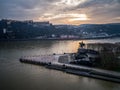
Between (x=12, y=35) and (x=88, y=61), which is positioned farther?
(x=12, y=35)

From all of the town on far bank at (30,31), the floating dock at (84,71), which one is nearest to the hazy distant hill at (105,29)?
the town on far bank at (30,31)

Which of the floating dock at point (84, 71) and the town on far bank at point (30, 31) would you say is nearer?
the floating dock at point (84, 71)

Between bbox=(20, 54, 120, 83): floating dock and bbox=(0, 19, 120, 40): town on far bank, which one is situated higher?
bbox=(0, 19, 120, 40): town on far bank

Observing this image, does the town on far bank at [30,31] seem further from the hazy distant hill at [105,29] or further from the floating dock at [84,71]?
the floating dock at [84,71]

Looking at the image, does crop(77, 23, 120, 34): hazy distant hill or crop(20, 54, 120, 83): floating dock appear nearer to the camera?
crop(20, 54, 120, 83): floating dock

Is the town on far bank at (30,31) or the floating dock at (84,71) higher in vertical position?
the town on far bank at (30,31)

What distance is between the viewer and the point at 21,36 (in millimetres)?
21375

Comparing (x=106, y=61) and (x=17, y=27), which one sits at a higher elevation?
(x=17, y=27)

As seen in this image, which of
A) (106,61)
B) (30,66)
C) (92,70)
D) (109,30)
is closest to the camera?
(92,70)

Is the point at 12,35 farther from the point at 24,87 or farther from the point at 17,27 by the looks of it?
the point at 24,87

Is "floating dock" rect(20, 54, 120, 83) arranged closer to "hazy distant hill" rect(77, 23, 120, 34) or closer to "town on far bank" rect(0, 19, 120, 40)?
"town on far bank" rect(0, 19, 120, 40)

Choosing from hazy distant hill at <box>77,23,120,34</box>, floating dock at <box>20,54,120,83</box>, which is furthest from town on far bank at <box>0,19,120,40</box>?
floating dock at <box>20,54,120,83</box>

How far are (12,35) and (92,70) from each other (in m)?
16.5

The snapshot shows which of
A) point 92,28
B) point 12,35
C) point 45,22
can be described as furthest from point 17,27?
point 92,28
